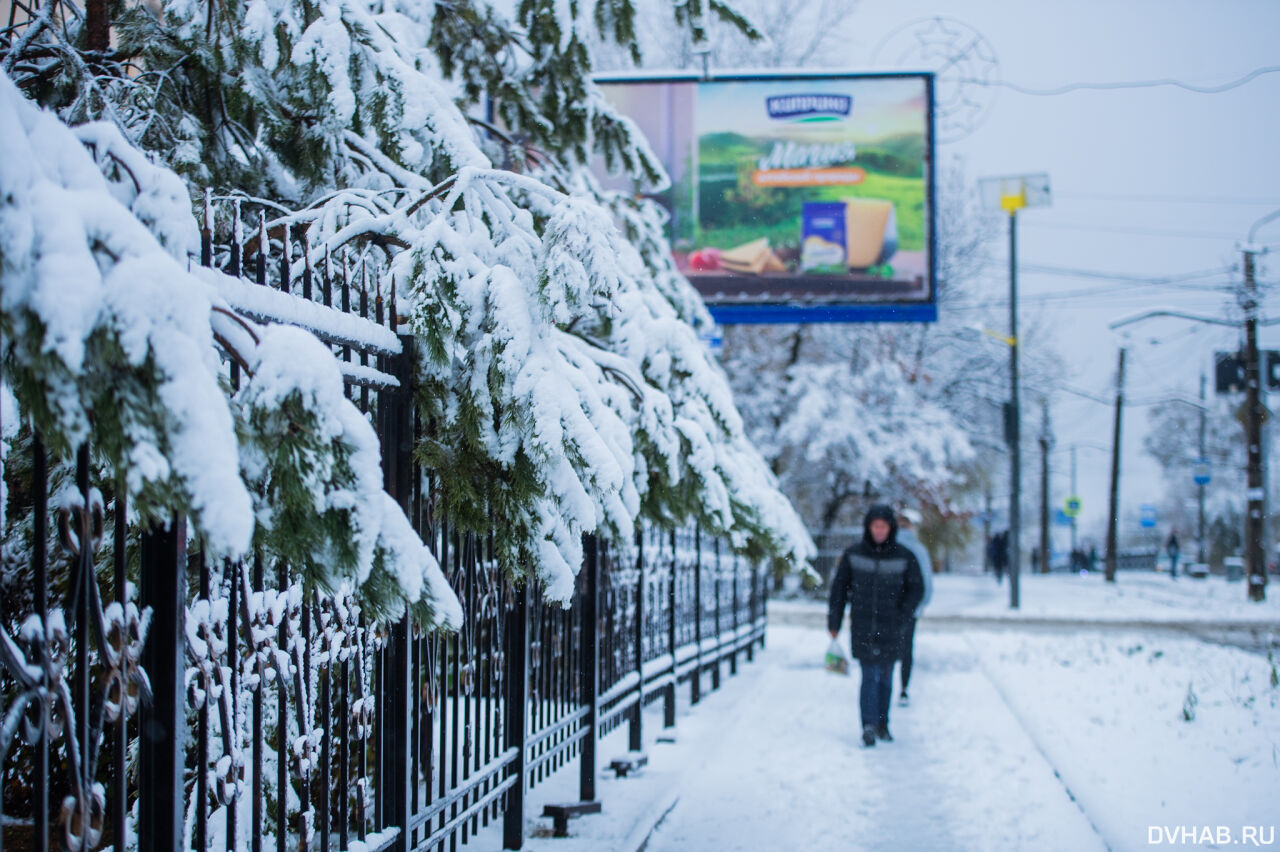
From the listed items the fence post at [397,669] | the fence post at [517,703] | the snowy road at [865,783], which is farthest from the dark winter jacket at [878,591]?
the fence post at [397,669]

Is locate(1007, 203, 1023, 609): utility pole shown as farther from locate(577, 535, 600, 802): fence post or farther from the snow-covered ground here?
locate(577, 535, 600, 802): fence post

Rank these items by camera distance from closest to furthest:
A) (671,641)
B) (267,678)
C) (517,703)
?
1. (267,678)
2. (517,703)
3. (671,641)

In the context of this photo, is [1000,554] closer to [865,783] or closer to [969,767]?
[969,767]

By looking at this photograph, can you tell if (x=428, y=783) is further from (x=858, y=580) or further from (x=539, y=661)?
(x=858, y=580)

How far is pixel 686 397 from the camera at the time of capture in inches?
218

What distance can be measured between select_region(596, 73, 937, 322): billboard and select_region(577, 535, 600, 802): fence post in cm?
995

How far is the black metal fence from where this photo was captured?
2291mm

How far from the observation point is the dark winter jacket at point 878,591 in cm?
795

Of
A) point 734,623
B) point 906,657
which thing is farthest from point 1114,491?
point 906,657

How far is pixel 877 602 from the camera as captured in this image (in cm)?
808

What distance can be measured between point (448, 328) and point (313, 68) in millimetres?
1768

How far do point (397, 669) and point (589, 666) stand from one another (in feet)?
8.31

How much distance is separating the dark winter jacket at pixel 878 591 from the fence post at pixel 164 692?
19.7ft

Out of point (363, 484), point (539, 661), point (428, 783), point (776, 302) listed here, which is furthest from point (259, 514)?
point (776, 302)
